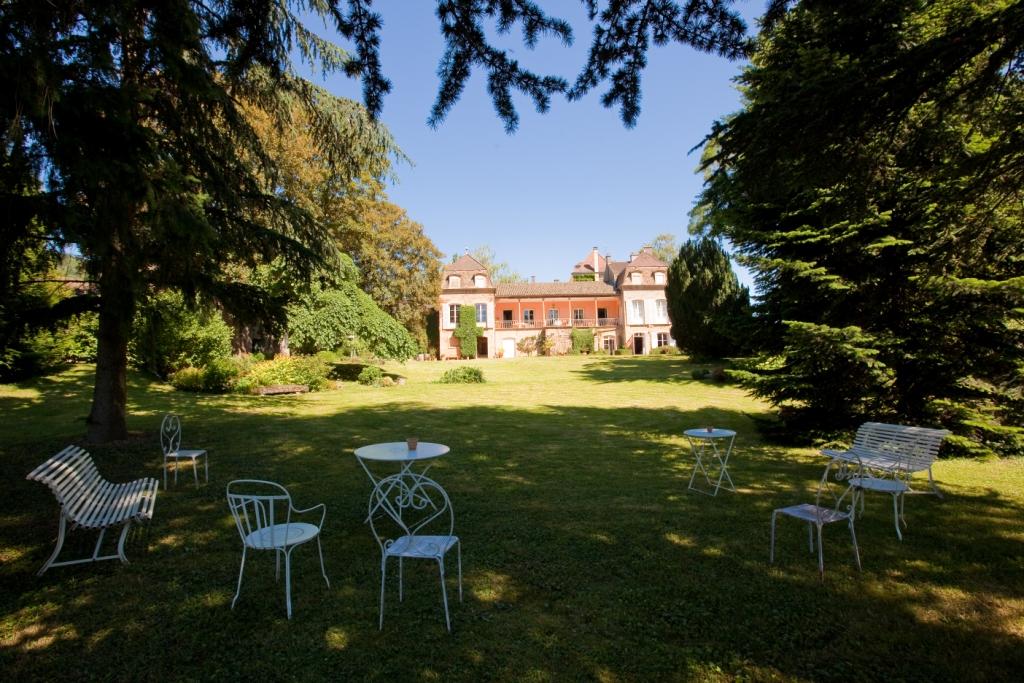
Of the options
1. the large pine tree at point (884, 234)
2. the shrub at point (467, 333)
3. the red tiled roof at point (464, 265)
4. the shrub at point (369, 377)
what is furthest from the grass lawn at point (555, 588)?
the red tiled roof at point (464, 265)

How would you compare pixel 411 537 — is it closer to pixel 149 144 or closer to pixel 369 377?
pixel 149 144

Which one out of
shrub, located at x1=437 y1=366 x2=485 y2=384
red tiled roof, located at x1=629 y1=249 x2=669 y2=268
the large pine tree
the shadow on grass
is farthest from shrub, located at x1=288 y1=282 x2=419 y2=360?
red tiled roof, located at x1=629 y1=249 x2=669 y2=268

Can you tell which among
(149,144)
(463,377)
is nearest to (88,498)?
(149,144)

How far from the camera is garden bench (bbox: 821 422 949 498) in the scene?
5.78 m

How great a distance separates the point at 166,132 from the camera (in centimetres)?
873

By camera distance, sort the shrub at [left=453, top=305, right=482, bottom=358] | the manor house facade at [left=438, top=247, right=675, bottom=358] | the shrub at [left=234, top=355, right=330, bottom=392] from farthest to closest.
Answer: the manor house facade at [left=438, top=247, right=675, bottom=358]
the shrub at [left=453, top=305, right=482, bottom=358]
the shrub at [left=234, top=355, right=330, bottom=392]

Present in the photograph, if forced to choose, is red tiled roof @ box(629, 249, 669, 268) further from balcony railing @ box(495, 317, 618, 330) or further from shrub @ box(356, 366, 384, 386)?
shrub @ box(356, 366, 384, 386)

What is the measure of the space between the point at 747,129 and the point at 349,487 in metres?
5.99

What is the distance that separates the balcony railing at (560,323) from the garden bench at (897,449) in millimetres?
35784

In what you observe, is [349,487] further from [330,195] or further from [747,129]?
[330,195]

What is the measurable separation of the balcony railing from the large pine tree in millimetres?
31470

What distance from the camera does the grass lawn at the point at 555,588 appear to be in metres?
3.09

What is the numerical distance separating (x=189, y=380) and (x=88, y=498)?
1409 centimetres

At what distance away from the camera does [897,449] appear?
5980 mm
